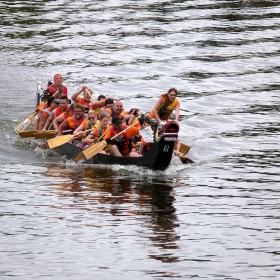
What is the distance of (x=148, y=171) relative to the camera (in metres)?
20.5

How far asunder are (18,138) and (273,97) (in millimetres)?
10891

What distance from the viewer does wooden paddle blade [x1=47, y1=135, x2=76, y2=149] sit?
22.3m

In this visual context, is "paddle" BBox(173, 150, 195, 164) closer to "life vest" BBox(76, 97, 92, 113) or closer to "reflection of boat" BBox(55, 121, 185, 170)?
"reflection of boat" BBox(55, 121, 185, 170)

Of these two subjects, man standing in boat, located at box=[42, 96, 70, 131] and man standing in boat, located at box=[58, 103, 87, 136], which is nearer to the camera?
man standing in boat, located at box=[58, 103, 87, 136]

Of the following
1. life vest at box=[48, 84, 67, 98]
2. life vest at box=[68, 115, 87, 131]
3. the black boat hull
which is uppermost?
life vest at box=[48, 84, 67, 98]

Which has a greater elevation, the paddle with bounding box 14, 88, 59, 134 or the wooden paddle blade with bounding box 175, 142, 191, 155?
the paddle with bounding box 14, 88, 59, 134

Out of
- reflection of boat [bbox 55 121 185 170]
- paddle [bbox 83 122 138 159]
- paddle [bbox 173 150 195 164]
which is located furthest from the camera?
paddle [bbox 173 150 195 164]

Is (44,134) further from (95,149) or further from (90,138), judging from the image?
(95,149)

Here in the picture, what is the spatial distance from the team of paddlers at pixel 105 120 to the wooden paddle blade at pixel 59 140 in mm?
205

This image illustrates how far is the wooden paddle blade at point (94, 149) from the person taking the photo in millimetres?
20875

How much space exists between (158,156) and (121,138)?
5.11 feet

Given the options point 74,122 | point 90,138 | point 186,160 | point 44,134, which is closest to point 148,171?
point 186,160

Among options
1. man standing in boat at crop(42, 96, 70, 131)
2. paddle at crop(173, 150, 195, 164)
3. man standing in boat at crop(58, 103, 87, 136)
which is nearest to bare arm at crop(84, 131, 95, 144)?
man standing in boat at crop(58, 103, 87, 136)

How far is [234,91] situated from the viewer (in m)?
32.1
